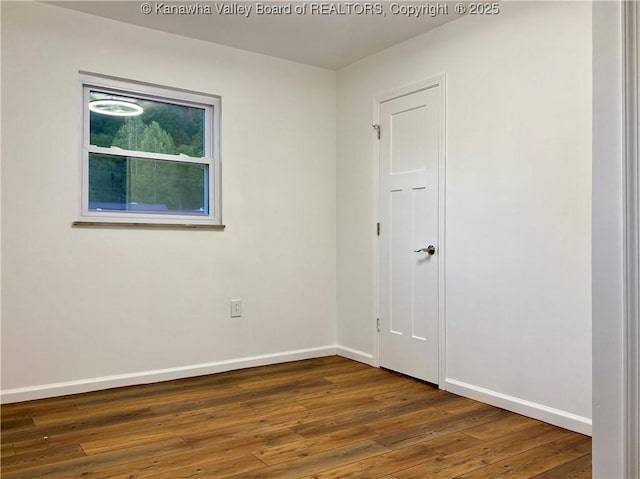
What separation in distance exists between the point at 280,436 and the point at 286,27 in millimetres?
2497

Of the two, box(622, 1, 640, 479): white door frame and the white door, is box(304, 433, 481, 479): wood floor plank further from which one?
box(622, 1, 640, 479): white door frame

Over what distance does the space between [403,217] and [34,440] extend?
252 cm

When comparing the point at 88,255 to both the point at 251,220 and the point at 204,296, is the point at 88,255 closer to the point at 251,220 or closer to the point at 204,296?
the point at 204,296

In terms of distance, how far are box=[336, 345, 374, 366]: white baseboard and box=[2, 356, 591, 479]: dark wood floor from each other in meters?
0.51

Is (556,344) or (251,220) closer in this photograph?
(556,344)

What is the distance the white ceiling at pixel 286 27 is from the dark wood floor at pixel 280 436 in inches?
92.3

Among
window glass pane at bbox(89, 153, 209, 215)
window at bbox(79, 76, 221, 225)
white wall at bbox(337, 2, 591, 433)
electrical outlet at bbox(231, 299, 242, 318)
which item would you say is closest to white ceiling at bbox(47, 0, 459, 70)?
white wall at bbox(337, 2, 591, 433)

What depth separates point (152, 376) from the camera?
3322mm

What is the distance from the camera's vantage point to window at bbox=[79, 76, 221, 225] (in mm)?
3219

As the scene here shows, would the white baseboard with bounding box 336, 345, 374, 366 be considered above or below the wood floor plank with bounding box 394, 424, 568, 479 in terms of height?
above

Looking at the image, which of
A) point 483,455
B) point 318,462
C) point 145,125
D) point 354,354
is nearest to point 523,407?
point 483,455

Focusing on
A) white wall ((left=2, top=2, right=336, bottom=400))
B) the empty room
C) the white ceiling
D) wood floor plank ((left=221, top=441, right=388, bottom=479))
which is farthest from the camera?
the white ceiling

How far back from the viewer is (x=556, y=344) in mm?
2586

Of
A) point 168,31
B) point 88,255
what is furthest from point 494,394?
point 168,31
